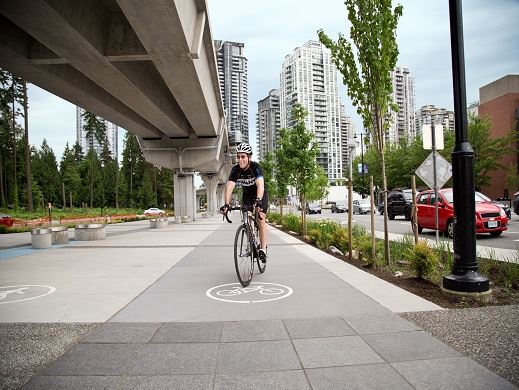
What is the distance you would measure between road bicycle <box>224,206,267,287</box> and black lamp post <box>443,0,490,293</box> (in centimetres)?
289

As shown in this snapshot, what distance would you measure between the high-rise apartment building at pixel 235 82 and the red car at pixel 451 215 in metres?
88.4

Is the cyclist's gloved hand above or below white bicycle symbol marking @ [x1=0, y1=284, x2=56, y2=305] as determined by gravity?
above

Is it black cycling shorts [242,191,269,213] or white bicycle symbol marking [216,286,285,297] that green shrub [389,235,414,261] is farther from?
white bicycle symbol marking [216,286,285,297]

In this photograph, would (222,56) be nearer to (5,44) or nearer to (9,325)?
(5,44)

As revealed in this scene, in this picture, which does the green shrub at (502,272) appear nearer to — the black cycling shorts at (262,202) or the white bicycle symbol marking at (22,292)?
the black cycling shorts at (262,202)

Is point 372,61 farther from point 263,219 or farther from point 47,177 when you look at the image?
point 47,177

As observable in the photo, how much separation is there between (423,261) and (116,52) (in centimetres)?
1243

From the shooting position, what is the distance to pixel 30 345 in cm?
329

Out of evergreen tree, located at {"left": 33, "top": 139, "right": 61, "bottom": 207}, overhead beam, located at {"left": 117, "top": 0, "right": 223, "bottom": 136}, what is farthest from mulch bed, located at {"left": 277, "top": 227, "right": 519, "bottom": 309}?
evergreen tree, located at {"left": 33, "top": 139, "right": 61, "bottom": 207}

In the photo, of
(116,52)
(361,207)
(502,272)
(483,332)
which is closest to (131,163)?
(361,207)

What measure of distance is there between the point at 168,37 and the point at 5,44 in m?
5.66

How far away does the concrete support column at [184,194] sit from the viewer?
36.7 meters

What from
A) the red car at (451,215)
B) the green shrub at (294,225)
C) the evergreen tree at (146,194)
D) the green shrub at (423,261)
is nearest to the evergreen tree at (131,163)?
the evergreen tree at (146,194)

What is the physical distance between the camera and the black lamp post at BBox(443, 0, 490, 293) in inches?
182
